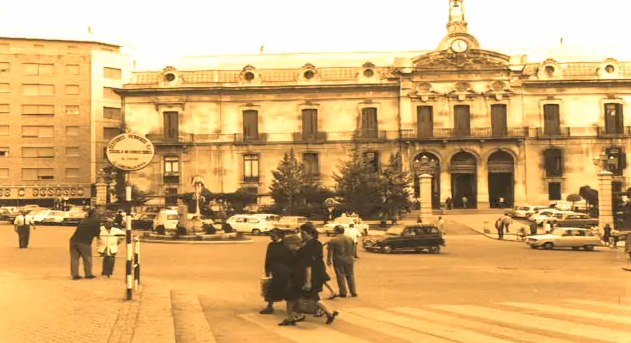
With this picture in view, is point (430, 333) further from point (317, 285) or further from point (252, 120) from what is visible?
point (252, 120)

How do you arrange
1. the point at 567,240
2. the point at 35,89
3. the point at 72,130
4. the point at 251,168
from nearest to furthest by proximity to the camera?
the point at 567,240 → the point at 251,168 → the point at 35,89 → the point at 72,130

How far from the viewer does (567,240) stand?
106 ft

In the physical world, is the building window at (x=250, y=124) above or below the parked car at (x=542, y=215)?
above

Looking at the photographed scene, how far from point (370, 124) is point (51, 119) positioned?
110 ft

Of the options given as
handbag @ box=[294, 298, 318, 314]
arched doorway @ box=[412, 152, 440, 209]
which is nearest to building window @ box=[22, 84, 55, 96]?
arched doorway @ box=[412, 152, 440, 209]

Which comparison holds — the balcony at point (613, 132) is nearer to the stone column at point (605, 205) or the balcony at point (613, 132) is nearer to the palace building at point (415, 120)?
the palace building at point (415, 120)

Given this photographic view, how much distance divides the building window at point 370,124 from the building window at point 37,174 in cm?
3310

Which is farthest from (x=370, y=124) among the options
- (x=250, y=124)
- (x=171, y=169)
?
(x=171, y=169)

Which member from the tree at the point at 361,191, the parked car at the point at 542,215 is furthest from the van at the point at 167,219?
the parked car at the point at 542,215

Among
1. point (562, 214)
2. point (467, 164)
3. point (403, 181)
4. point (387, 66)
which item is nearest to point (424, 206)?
point (403, 181)

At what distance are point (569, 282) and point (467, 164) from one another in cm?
4531

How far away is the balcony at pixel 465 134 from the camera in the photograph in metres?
61.9

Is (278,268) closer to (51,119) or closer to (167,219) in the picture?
(167,219)

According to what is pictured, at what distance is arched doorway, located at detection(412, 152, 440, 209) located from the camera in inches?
2421
